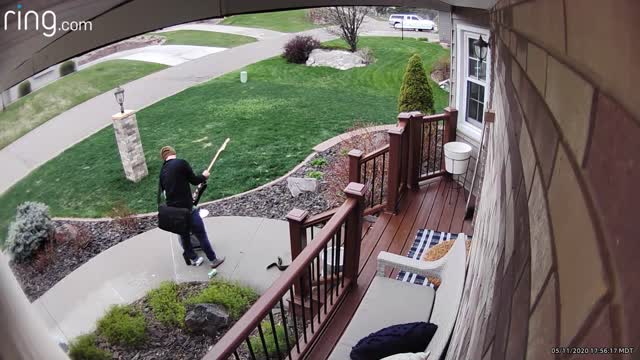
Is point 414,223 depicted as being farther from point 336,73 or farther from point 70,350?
point 336,73

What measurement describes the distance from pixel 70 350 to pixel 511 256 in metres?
5.17

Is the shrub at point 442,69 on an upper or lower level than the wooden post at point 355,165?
upper

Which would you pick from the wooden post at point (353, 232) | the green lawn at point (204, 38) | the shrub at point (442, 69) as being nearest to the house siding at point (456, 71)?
the wooden post at point (353, 232)

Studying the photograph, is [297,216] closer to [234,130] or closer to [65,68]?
[65,68]

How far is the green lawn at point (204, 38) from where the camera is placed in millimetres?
19469

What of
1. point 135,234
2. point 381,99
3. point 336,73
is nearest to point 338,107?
Result: point 381,99

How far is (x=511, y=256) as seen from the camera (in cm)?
71

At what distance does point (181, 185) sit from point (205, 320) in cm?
161

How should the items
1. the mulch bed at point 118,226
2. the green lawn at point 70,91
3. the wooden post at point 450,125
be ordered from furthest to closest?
the green lawn at point 70,91
the mulch bed at point 118,226
the wooden post at point 450,125

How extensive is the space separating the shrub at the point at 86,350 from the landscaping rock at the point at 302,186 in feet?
13.5

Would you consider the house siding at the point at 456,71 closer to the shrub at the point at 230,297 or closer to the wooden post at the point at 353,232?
the wooden post at the point at 353,232

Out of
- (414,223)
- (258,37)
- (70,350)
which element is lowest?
(70,350)

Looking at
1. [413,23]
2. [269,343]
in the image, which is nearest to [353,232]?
[269,343]

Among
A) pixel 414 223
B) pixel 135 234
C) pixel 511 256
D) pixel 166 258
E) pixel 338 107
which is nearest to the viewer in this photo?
pixel 511 256
